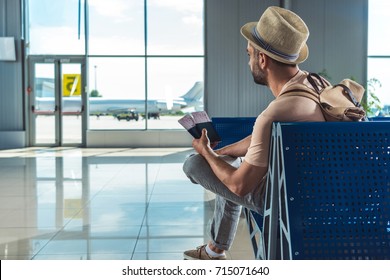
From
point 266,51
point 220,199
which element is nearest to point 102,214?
point 220,199

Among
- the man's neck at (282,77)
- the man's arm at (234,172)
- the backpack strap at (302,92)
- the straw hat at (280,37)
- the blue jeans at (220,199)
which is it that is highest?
the straw hat at (280,37)

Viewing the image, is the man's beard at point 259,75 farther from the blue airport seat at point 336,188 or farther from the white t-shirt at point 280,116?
the blue airport seat at point 336,188

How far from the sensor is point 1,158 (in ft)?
30.8

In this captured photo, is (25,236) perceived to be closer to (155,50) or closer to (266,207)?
(266,207)

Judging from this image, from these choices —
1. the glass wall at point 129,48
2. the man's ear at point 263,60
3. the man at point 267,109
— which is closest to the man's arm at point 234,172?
the man at point 267,109

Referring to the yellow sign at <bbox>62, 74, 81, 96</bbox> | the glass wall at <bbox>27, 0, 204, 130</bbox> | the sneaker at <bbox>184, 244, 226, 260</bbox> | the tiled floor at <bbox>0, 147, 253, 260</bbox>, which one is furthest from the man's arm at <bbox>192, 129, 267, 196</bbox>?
the yellow sign at <bbox>62, 74, 81, 96</bbox>

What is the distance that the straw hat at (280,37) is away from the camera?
6.09 ft

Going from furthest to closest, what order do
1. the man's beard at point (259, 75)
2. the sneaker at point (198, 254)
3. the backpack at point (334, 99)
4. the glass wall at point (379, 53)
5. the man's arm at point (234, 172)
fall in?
the glass wall at point (379, 53), the sneaker at point (198, 254), the man's beard at point (259, 75), the man's arm at point (234, 172), the backpack at point (334, 99)

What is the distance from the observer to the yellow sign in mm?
13008

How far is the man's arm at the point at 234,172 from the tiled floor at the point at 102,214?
104 cm

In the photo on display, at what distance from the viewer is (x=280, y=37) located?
73.1 inches

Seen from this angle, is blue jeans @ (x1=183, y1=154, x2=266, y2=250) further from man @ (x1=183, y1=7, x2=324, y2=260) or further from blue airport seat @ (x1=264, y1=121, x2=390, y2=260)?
blue airport seat @ (x1=264, y1=121, x2=390, y2=260)
